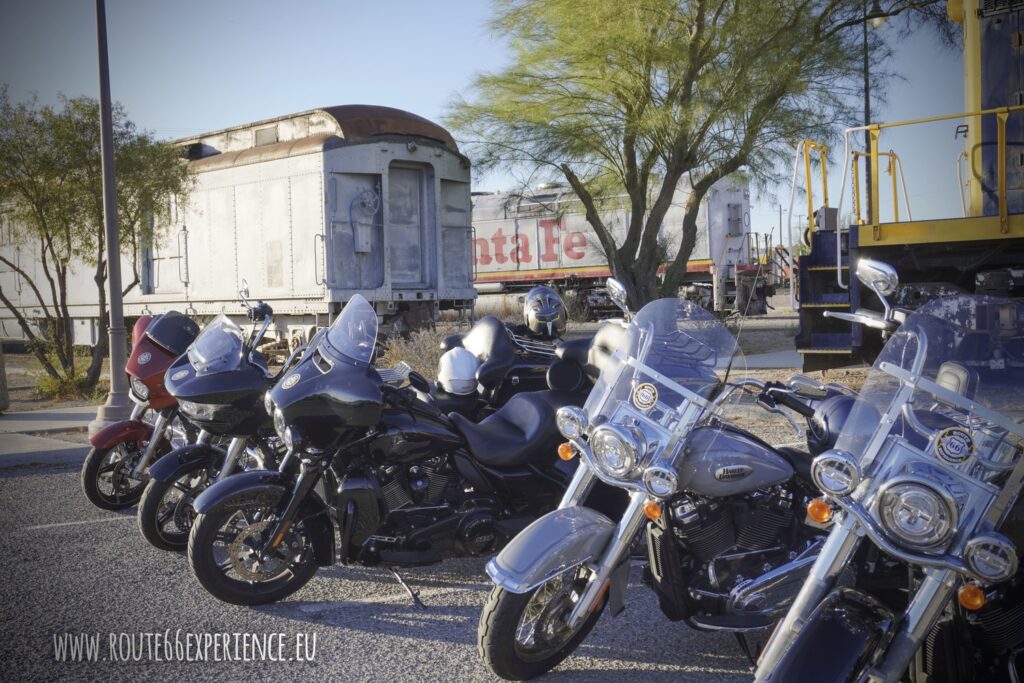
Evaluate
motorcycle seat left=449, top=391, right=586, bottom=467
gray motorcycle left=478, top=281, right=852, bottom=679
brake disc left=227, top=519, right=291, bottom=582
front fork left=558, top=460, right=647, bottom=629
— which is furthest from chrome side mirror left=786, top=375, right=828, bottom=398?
brake disc left=227, top=519, right=291, bottom=582

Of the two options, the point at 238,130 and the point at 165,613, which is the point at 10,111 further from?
the point at 165,613

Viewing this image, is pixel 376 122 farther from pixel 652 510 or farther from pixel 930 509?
pixel 930 509

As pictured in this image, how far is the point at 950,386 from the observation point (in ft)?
8.49

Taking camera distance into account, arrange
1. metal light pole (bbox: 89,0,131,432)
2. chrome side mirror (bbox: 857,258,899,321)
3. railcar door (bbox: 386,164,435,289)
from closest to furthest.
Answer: chrome side mirror (bbox: 857,258,899,321), metal light pole (bbox: 89,0,131,432), railcar door (bbox: 386,164,435,289)

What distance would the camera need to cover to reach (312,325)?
14211 millimetres

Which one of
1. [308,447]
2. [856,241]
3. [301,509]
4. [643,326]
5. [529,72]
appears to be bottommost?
[301,509]

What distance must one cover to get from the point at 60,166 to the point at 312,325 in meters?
4.15

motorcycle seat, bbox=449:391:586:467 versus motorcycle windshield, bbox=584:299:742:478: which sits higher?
motorcycle windshield, bbox=584:299:742:478

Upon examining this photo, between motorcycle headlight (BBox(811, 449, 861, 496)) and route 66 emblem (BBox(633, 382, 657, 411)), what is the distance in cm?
95

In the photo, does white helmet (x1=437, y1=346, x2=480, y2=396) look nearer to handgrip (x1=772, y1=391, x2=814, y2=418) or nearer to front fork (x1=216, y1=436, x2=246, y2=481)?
front fork (x1=216, y1=436, x2=246, y2=481)

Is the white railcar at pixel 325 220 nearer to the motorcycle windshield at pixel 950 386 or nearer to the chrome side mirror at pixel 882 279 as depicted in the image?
the chrome side mirror at pixel 882 279

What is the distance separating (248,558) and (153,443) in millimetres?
1993

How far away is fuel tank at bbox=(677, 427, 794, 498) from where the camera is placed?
3328 millimetres

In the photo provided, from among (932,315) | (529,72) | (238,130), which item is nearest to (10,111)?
(238,130)
